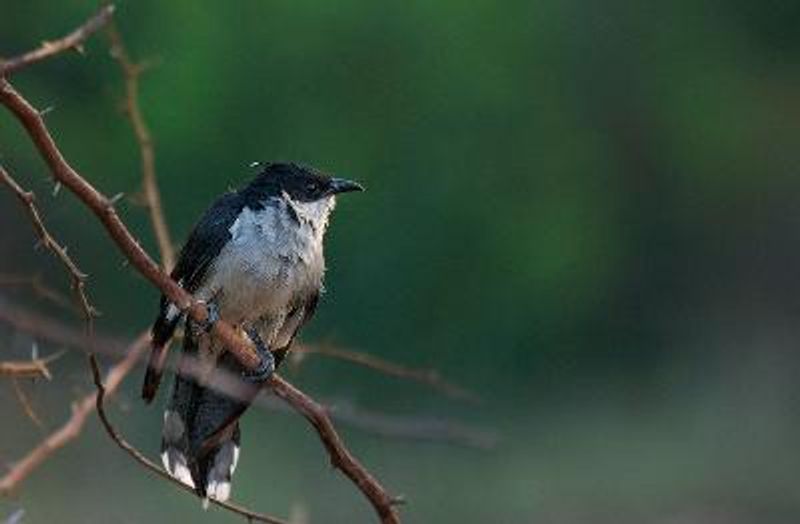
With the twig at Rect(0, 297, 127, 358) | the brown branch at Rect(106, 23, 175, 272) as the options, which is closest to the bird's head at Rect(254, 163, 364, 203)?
the brown branch at Rect(106, 23, 175, 272)

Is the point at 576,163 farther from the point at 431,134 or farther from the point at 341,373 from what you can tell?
the point at 341,373

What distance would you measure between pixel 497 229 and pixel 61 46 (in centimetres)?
1588

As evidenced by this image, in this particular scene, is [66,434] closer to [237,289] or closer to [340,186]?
[237,289]

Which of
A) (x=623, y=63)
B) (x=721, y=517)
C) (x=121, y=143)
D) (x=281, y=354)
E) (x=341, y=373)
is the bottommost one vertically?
(x=281, y=354)

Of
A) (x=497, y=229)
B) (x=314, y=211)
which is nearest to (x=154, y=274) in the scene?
(x=314, y=211)

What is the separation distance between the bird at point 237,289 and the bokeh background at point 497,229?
8487 mm

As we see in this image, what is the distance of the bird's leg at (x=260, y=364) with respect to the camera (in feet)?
13.7

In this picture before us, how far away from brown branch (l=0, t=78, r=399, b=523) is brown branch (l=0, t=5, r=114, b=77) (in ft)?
0.24

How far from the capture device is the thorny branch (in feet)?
9.67

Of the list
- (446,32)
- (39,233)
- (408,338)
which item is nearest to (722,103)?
(446,32)

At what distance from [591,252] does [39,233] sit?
16486 mm

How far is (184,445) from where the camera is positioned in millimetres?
4902

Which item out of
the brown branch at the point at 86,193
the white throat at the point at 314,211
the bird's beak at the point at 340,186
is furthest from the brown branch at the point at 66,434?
the bird's beak at the point at 340,186

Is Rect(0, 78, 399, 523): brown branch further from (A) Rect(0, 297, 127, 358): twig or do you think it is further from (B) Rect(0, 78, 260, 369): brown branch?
(A) Rect(0, 297, 127, 358): twig
